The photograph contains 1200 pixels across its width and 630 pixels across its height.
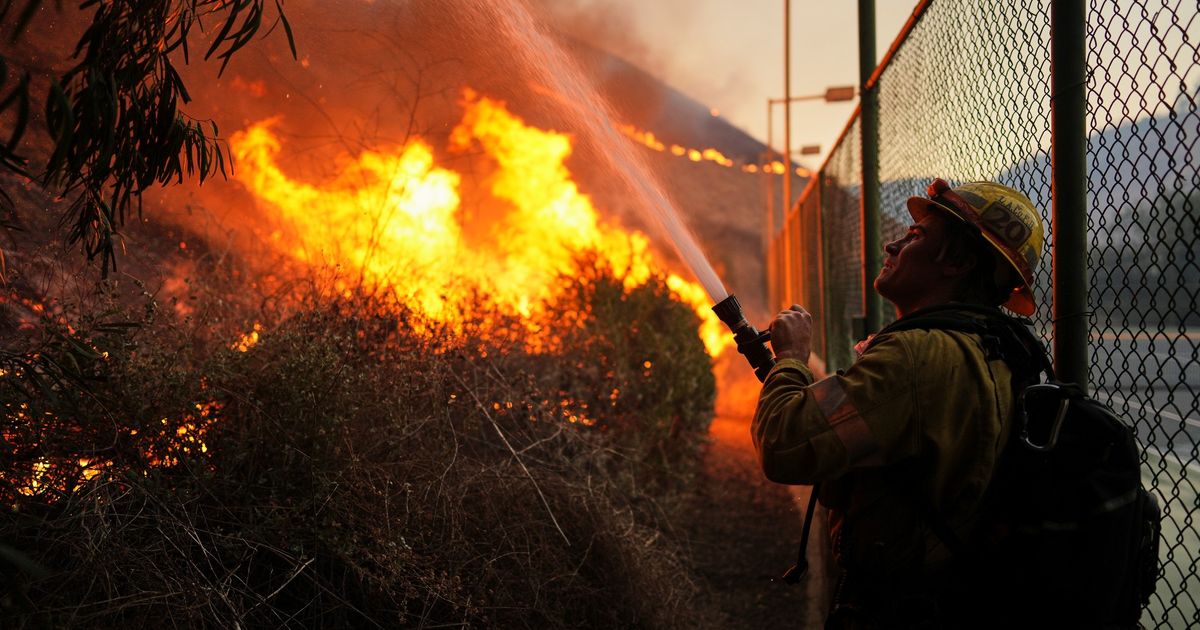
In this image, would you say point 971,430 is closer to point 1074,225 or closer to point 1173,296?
point 1173,296

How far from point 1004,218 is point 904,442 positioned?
0.70m

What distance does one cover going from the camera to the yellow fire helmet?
91.2 inches

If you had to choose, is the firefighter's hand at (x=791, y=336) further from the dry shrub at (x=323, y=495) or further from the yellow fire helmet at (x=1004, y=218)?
the dry shrub at (x=323, y=495)

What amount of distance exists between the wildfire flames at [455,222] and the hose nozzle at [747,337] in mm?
2682

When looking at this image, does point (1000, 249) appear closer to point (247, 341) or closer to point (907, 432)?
point (907, 432)

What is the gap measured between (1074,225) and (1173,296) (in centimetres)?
46

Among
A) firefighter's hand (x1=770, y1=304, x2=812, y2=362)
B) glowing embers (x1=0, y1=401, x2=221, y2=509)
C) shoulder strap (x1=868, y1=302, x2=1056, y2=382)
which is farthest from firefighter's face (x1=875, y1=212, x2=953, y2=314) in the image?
glowing embers (x1=0, y1=401, x2=221, y2=509)

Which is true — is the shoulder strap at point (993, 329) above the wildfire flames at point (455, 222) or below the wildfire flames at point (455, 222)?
below

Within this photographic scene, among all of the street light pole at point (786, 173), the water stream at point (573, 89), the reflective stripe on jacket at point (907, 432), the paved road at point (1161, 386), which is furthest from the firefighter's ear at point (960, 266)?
the street light pole at point (786, 173)

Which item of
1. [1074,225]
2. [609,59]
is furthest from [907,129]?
[609,59]

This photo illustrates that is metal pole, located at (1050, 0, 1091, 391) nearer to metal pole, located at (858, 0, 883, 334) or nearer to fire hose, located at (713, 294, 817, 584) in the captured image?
fire hose, located at (713, 294, 817, 584)

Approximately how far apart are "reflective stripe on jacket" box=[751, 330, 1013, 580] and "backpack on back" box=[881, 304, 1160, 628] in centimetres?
6

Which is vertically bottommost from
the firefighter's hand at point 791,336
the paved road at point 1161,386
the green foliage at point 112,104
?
the paved road at point 1161,386

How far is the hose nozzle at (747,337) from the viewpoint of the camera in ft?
8.68
